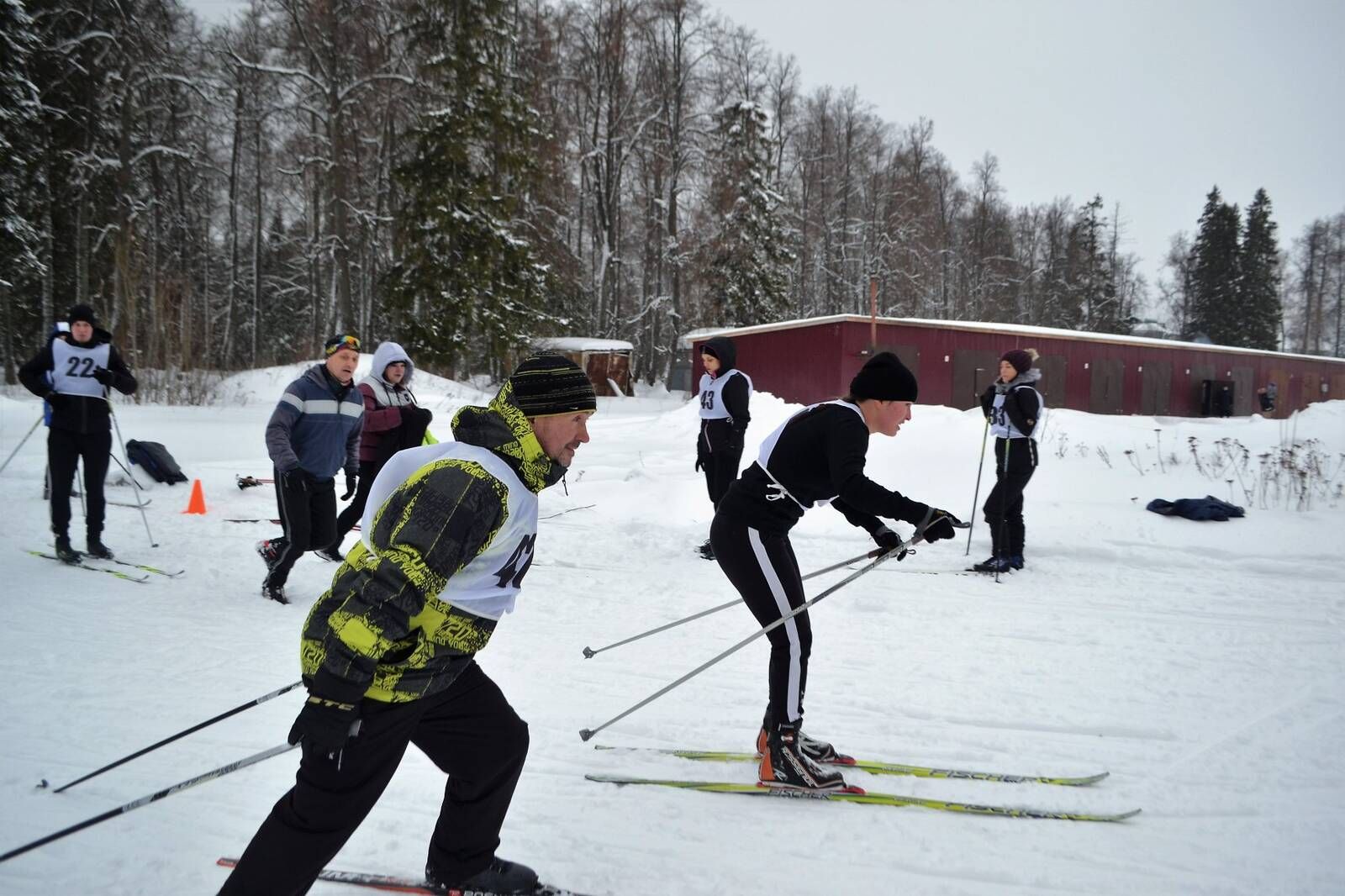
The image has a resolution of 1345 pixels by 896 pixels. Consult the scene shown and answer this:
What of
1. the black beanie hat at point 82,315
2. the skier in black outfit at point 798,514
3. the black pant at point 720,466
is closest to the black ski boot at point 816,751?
the skier in black outfit at point 798,514

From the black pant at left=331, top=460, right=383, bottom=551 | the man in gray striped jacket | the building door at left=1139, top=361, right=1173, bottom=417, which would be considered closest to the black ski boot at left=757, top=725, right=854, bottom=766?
the man in gray striped jacket

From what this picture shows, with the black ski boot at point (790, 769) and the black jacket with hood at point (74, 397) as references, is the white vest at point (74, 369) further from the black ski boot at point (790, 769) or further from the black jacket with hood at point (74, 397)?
the black ski boot at point (790, 769)

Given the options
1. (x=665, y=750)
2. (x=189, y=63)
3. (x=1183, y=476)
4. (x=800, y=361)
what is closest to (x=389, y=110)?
(x=189, y=63)

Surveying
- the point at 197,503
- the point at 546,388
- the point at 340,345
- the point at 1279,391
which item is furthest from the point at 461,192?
the point at 1279,391

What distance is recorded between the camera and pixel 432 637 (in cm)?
194

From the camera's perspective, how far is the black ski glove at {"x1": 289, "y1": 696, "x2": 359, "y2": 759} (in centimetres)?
170

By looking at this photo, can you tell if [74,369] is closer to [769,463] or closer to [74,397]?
[74,397]

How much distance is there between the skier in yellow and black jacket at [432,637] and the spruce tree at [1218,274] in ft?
177

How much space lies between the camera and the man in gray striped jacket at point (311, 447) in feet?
17.1

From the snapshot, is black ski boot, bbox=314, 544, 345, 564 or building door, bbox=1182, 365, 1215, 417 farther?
building door, bbox=1182, 365, 1215, 417

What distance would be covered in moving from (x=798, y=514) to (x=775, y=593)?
0.36m

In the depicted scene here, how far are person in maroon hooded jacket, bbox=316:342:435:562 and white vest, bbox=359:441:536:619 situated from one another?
4501 mm

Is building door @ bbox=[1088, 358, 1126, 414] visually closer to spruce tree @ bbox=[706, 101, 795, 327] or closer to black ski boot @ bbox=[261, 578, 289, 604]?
spruce tree @ bbox=[706, 101, 795, 327]

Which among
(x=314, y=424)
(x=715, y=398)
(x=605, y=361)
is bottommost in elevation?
(x=314, y=424)
